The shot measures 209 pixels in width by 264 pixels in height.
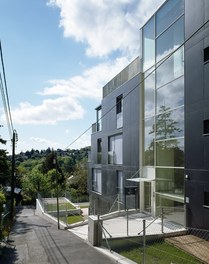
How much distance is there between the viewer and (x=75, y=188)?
6519 centimetres

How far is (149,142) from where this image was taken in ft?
67.9

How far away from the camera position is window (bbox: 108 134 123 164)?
25875 mm

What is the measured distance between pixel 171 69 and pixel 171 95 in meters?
1.44

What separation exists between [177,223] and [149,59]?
10356mm

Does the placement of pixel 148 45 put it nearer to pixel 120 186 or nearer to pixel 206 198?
pixel 120 186

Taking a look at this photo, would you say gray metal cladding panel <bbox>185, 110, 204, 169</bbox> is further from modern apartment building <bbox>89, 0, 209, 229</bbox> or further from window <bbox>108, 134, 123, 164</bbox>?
window <bbox>108, 134, 123, 164</bbox>

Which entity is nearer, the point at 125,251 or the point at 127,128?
the point at 125,251

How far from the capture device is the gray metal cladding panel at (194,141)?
1472cm

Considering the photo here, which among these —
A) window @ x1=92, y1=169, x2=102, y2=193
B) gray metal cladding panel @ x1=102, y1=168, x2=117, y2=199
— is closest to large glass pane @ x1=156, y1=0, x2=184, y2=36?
gray metal cladding panel @ x1=102, y1=168, x2=117, y2=199

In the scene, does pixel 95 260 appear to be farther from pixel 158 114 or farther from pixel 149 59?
pixel 149 59

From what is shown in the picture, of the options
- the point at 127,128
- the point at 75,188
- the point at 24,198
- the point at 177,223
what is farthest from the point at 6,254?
the point at 75,188

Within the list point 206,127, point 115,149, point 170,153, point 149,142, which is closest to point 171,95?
point 170,153

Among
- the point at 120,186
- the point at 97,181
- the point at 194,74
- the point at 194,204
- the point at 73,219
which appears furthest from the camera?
the point at 97,181

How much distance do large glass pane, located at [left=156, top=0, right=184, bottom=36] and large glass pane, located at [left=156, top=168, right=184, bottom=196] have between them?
823 centimetres
